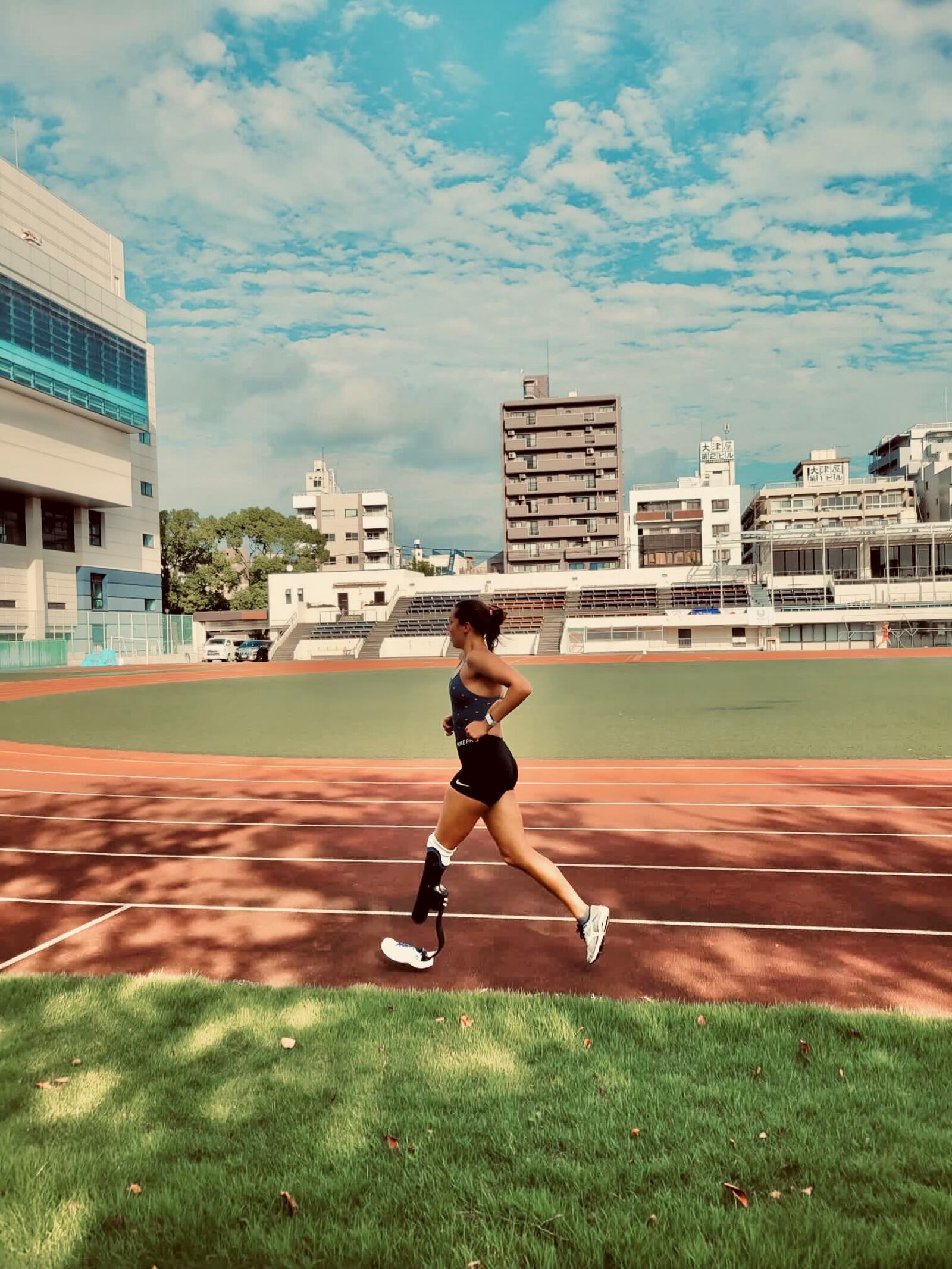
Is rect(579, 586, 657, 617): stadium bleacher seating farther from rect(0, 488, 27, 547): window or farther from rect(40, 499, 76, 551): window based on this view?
rect(0, 488, 27, 547): window

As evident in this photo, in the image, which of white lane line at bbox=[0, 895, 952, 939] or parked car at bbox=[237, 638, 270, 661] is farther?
parked car at bbox=[237, 638, 270, 661]

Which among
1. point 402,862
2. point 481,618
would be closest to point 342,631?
point 402,862

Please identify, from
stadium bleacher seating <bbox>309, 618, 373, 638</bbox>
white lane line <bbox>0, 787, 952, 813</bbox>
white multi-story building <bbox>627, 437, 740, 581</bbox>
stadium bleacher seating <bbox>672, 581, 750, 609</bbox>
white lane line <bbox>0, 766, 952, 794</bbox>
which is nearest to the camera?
white lane line <bbox>0, 787, 952, 813</bbox>

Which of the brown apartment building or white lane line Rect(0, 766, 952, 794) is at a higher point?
the brown apartment building

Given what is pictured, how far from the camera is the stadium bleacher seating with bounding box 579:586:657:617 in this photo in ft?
195

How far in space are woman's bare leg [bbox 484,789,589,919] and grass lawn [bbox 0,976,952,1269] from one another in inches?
26.7

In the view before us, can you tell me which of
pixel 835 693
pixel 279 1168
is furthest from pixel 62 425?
pixel 279 1168

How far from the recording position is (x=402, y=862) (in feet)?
23.6

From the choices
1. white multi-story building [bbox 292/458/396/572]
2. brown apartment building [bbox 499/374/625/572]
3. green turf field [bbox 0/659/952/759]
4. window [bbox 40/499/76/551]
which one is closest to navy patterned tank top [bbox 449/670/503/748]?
green turf field [bbox 0/659/952/759]

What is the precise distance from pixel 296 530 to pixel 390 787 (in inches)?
2718

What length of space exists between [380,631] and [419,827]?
174 feet

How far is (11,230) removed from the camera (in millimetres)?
49969

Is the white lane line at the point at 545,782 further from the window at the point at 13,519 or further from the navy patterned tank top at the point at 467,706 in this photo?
the window at the point at 13,519

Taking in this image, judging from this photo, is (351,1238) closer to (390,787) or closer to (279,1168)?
(279,1168)
